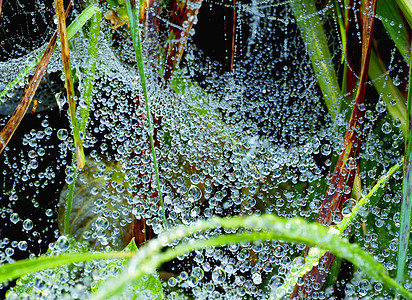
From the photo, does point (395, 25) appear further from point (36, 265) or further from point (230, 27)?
point (36, 265)

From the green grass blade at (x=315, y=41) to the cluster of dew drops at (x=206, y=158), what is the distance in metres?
0.08

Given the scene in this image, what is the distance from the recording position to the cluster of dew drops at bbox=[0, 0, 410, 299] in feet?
2.73

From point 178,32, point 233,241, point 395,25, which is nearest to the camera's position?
→ point 233,241

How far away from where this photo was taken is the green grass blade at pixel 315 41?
40.6 inches

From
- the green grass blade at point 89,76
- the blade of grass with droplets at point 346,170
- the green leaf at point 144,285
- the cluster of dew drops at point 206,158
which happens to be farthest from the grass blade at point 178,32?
the green leaf at point 144,285

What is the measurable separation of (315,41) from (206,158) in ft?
1.53

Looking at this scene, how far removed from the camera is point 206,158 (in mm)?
999

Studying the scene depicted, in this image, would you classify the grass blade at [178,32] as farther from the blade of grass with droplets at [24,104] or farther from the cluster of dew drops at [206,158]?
the blade of grass with droplets at [24,104]

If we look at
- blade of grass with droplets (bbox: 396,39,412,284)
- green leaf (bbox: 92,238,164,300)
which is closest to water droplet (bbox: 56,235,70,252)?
green leaf (bbox: 92,238,164,300)

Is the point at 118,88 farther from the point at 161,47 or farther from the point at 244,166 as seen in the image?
the point at 244,166

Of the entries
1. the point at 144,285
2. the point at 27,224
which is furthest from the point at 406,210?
the point at 27,224

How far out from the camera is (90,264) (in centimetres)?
68

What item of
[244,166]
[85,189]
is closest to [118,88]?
[85,189]

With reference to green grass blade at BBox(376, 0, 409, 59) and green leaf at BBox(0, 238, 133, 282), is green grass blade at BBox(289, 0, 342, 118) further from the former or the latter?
green leaf at BBox(0, 238, 133, 282)
